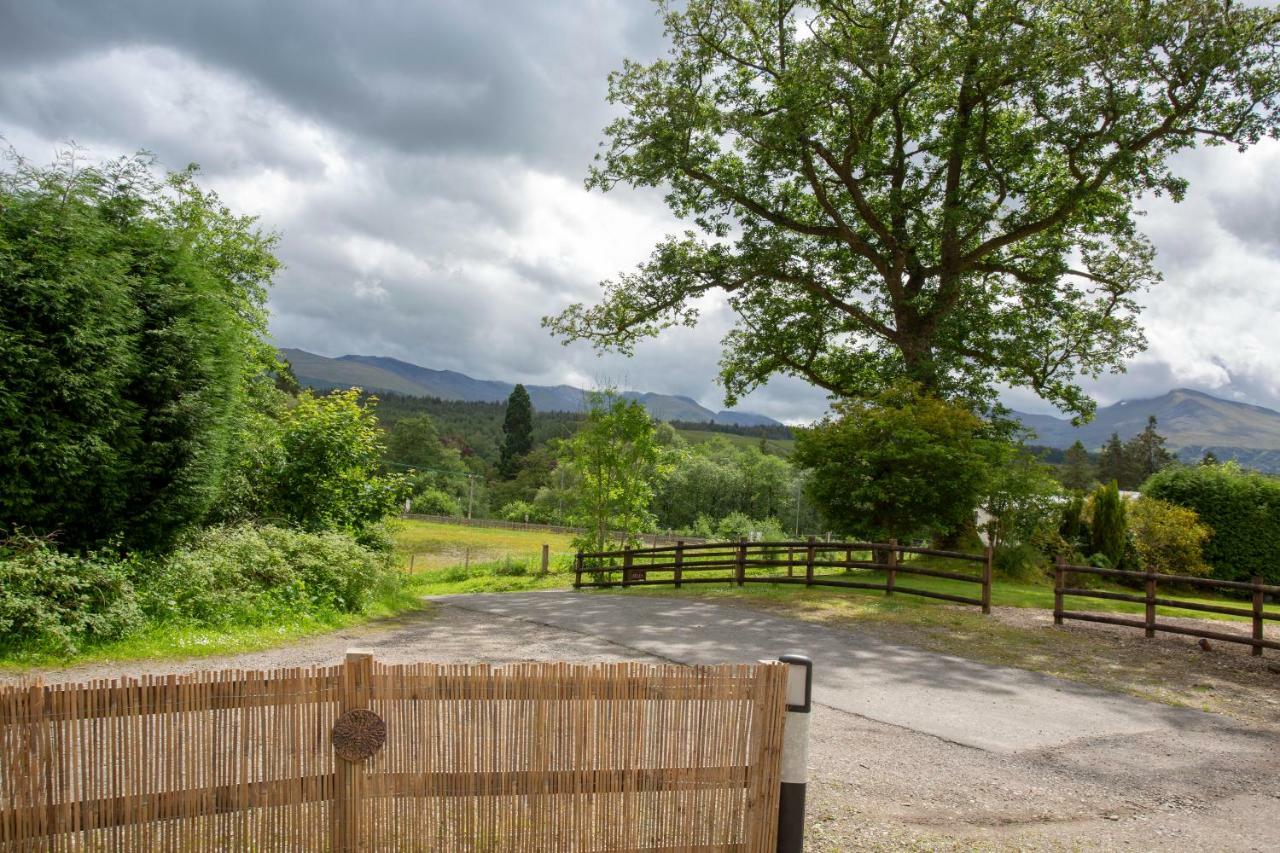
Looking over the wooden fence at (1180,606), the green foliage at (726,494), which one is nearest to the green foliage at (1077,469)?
the green foliage at (726,494)

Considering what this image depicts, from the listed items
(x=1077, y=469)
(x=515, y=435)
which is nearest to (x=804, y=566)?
(x=515, y=435)

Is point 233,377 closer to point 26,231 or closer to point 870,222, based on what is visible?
point 26,231

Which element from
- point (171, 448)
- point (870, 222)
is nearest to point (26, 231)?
point (171, 448)

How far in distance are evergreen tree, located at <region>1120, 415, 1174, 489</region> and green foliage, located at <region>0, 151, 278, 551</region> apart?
90.6 meters

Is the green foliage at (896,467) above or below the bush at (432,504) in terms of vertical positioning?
above

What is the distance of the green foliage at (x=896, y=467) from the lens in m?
18.4

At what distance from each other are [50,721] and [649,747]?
2.83 meters

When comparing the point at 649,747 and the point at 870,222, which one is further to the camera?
the point at 870,222

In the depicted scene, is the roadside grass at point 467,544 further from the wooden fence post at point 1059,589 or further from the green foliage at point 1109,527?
the wooden fence post at point 1059,589

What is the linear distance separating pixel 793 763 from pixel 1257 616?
11.0 meters

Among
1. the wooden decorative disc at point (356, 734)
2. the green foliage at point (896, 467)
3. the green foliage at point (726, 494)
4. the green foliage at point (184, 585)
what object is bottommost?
the green foliage at point (726, 494)

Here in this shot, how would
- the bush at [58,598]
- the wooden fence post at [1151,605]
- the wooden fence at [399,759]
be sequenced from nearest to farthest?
the wooden fence at [399,759], the bush at [58,598], the wooden fence post at [1151,605]

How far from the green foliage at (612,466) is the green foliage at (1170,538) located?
50.7 ft

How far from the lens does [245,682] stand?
3.89 m
